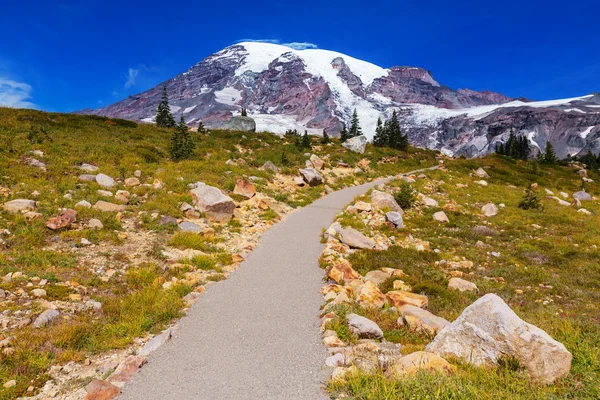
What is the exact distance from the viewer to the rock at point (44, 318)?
22.4 ft

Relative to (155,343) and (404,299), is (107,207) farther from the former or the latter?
(404,299)

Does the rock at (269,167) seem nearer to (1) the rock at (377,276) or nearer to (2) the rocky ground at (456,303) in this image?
(2) the rocky ground at (456,303)

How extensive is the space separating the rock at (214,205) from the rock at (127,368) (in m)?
9.59

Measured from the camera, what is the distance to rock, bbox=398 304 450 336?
681cm

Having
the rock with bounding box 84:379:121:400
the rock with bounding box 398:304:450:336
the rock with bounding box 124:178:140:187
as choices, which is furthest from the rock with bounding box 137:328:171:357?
the rock with bounding box 124:178:140:187

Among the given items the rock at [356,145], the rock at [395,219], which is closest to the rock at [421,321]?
the rock at [395,219]

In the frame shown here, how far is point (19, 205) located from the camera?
12266mm

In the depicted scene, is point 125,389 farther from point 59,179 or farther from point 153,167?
point 153,167

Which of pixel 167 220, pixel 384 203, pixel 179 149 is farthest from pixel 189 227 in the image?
pixel 179 149

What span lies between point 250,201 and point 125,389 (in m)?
13.5

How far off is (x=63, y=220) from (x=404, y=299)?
1198 centimetres

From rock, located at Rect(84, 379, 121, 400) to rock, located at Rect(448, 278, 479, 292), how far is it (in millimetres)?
8939

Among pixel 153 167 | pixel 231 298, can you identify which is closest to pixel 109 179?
pixel 153 167

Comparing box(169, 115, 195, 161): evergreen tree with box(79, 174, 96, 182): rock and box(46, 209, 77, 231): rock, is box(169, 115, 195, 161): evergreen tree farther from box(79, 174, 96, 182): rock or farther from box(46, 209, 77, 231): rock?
box(46, 209, 77, 231): rock
